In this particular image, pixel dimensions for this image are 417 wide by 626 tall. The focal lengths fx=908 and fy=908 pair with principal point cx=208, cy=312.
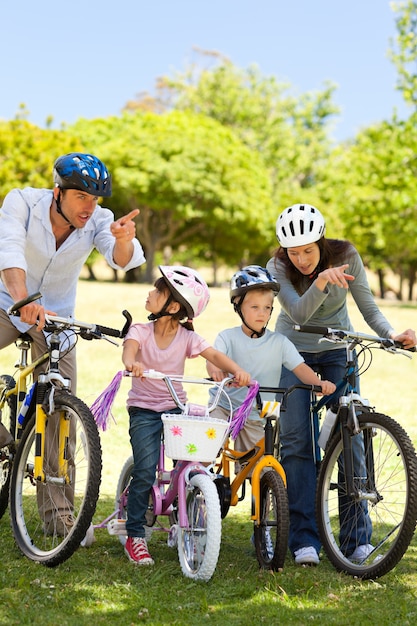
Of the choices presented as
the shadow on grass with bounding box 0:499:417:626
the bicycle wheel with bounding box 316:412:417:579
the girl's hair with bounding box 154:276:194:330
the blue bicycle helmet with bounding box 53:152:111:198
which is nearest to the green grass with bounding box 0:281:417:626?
the shadow on grass with bounding box 0:499:417:626

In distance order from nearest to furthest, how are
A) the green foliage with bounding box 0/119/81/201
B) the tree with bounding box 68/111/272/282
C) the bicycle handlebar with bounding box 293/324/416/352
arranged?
the bicycle handlebar with bounding box 293/324/416/352 → the green foliage with bounding box 0/119/81/201 → the tree with bounding box 68/111/272/282

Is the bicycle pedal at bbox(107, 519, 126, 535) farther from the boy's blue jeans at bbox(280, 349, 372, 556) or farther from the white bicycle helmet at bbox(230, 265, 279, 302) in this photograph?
the white bicycle helmet at bbox(230, 265, 279, 302)

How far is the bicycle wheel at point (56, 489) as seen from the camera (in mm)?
4762

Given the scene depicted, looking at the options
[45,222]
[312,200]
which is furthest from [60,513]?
[312,200]

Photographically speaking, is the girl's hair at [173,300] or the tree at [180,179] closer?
the girl's hair at [173,300]

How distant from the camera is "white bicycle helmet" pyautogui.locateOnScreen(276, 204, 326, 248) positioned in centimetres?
539

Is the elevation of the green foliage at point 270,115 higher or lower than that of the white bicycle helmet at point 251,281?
higher

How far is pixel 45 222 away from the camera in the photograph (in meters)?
5.42

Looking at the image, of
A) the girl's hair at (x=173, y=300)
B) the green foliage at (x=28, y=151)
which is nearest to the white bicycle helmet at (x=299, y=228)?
the girl's hair at (x=173, y=300)

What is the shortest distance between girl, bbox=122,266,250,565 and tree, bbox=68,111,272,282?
3904cm

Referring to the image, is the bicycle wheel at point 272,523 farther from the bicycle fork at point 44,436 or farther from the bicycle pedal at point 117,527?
the bicycle fork at point 44,436

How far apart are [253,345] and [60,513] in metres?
1.52

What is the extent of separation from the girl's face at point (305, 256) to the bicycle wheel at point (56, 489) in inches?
61.9

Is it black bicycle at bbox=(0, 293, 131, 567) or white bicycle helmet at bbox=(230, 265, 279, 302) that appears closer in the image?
black bicycle at bbox=(0, 293, 131, 567)
